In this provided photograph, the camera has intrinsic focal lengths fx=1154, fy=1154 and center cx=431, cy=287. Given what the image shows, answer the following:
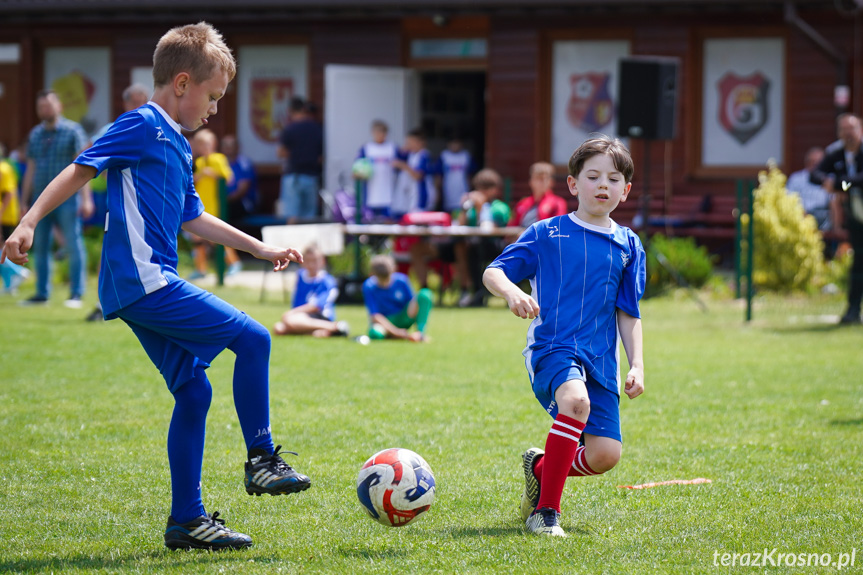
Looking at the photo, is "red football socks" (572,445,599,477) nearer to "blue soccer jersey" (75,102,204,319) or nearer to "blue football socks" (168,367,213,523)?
"blue football socks" (168,367,213,523)

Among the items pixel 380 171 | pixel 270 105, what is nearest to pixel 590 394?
pixel 380 171

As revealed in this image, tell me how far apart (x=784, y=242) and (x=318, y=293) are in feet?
20.3

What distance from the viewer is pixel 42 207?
368cm

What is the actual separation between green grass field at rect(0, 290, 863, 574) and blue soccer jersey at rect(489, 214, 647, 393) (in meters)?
0.69

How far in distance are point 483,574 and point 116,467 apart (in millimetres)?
2308

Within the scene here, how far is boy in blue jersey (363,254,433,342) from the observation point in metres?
11.1

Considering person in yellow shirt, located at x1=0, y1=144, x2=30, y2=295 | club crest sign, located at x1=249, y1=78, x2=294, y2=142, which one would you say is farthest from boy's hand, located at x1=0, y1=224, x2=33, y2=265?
club crest sign, located at x1=249, y1=78, x2=294, y2=142

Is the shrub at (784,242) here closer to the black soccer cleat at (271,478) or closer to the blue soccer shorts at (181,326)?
the black soccer cleat at (271,478)

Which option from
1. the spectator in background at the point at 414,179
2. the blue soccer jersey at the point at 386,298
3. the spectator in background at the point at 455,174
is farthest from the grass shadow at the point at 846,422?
the spectator in background at the point at 455,174

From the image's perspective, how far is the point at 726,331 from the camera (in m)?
11.7

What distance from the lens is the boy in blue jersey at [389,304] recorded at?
36.3ft

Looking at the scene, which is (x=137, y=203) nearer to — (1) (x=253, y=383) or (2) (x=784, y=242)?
(1) (x=253, y=383)

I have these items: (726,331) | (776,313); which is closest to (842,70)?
(776,313)

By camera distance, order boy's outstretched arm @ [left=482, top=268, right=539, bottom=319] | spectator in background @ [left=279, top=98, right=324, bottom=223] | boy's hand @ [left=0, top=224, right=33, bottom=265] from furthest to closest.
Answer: spectator in background @ [left=279, top=98, right=324, bottom=223] < boy's outstretched arm @ [left=482, top=268, right=539, bottom=319] < boy's hand @ [left=0, top=224, right=33, bottom=265]
